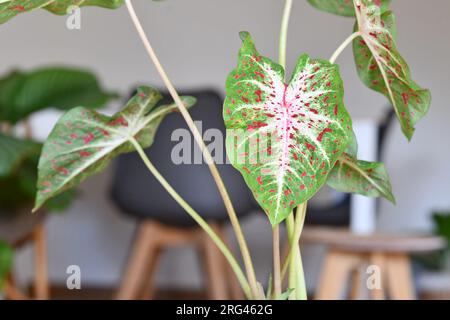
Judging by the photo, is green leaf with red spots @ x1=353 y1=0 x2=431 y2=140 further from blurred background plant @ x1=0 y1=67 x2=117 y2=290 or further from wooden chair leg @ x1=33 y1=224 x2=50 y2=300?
wooden chair leg @ x1=33 y1=224 x2=50 y2=300

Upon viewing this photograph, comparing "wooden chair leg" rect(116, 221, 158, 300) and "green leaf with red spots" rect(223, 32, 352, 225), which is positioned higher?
"wooden chair leg" rect(116, 221, 158, 300)

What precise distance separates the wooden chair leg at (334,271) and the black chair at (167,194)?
75 centimetres

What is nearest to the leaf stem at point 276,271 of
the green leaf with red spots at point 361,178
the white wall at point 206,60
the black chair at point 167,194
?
the green leaf with red spots at point 361,178

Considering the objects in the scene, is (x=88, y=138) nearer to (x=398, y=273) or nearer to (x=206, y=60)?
(x=398, y=273)

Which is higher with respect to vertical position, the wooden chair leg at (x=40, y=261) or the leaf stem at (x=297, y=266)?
the wooden chair leg at (x=40, y=261)

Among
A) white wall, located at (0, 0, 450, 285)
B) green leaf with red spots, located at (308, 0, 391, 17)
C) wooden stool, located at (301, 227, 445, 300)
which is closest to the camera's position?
green leaf with red spots, located at (308, 0, 391, 17)

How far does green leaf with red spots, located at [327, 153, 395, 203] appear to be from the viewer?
0.75m

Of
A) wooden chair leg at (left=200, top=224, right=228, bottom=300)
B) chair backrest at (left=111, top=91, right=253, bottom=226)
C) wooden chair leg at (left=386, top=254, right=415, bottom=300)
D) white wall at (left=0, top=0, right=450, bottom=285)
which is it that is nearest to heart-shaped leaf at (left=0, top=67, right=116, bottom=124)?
chair backrest at (left=111, top=91, right=253, bottom=226)

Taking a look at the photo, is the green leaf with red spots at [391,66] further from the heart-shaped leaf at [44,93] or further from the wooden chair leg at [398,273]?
the heart-shaped leaf at [44,93]

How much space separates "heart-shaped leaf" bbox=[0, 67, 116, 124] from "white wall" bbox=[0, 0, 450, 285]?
5.60 ft

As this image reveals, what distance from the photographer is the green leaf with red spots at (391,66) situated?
70 centimetres

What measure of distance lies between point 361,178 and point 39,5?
0.38m
